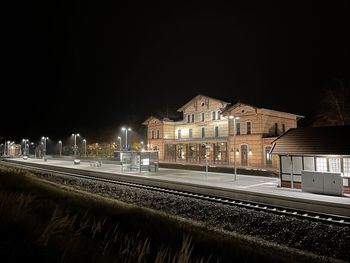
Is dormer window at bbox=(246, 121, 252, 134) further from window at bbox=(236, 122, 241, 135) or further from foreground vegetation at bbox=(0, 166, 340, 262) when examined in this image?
foreground vegetation at bbox=(0, 166, 340, 262)

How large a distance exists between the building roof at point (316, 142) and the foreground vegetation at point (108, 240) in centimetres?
1153

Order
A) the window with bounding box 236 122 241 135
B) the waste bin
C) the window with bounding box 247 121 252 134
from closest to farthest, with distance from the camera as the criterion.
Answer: the waste bin, the window with bounding box 247 121 252 134, the window with bounding box 236 122 241 135

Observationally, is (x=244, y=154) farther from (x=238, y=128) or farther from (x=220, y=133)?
(x=220, y=133)

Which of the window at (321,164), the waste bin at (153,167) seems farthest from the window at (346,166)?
the waste bin at (153,167)

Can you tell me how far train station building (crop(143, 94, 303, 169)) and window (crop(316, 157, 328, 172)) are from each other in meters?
9.06

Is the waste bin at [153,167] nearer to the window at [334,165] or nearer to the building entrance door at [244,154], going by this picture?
the building entrance door at [244,154]

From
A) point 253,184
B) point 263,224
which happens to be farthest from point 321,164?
point 263,224

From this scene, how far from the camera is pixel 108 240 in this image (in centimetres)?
663

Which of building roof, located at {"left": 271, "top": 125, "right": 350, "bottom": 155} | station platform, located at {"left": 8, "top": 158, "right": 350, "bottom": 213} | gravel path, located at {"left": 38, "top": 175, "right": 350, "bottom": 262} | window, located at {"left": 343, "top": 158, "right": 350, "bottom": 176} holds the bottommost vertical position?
gravel path, located at {"left": 38, "top": 175, "right": 350, "bottom": 262}

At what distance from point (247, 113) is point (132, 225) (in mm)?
28999

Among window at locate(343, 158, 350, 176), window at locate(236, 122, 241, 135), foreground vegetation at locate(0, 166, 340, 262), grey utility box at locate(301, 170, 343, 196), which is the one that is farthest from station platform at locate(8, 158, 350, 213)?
window at locate(236, 122, 241, 135)

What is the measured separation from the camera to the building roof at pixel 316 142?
18.6 metres

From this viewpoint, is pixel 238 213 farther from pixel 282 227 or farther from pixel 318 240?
pixel 318 240

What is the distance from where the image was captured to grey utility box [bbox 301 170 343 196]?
17.0 m
